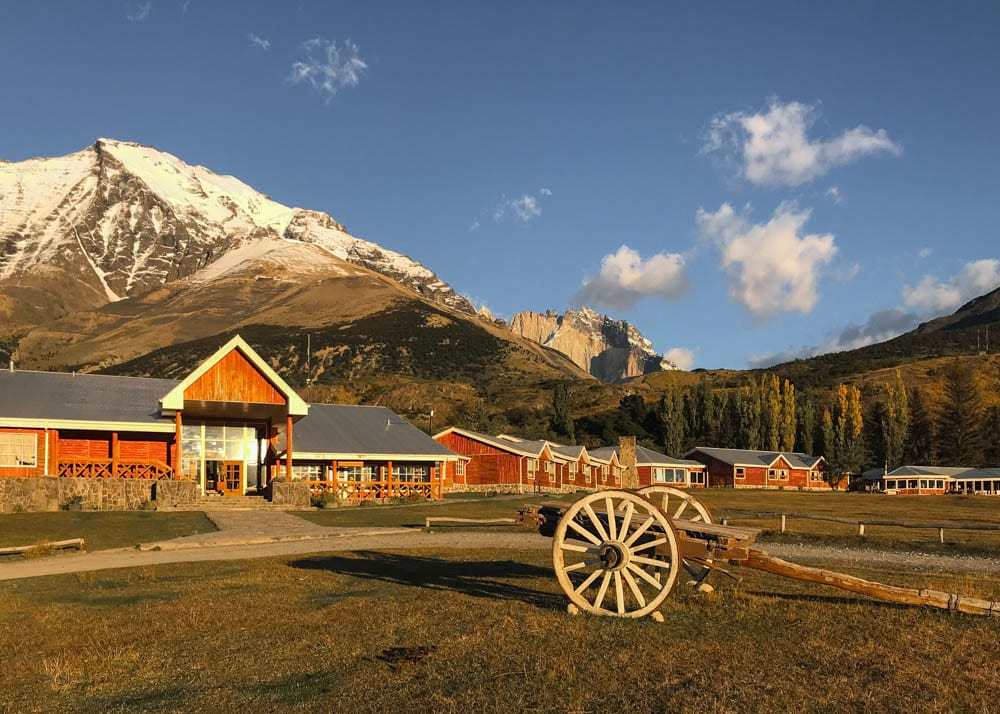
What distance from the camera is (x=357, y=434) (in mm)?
45094

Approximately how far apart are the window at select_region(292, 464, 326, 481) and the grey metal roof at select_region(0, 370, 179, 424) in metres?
7.10

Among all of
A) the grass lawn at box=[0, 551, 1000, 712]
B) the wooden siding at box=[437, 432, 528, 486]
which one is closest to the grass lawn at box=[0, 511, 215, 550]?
the grass lawn at box=[0, 551, 1000, 712]

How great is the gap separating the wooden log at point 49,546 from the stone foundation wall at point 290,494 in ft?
47.3

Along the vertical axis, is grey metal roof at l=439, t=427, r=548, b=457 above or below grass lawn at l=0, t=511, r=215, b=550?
above

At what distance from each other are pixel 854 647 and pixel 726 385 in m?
134

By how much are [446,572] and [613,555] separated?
591 centimetres

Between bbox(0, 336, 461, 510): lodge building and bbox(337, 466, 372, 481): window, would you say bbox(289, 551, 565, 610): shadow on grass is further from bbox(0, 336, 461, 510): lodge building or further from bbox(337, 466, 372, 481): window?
bbox(337, 466, 372, 481): window

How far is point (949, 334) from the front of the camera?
18725 cm

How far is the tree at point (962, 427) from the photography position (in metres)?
101

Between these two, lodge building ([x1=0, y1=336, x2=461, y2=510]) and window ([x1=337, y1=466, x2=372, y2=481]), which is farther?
window ([x1=337, y1=466, x2=372, y2=481])

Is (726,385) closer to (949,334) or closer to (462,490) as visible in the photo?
(949,334)

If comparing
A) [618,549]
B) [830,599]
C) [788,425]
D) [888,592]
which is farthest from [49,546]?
[788,425]

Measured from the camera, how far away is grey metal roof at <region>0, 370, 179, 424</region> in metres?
36.2

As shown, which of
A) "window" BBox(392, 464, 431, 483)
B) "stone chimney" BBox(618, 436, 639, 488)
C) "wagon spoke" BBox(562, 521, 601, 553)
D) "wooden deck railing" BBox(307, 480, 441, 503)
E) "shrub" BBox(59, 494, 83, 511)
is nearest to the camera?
"wagon spoke" BBox(562, 521, 601, 553)
